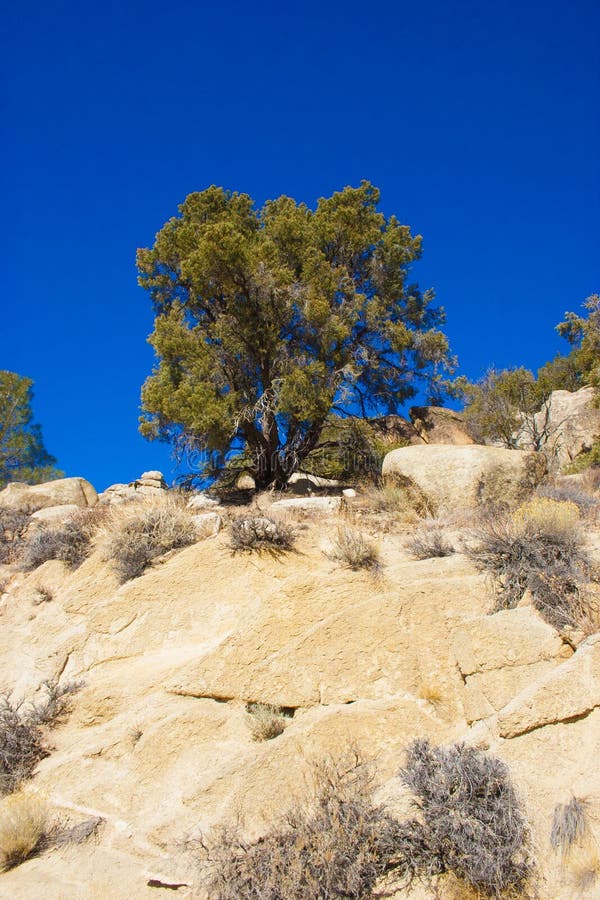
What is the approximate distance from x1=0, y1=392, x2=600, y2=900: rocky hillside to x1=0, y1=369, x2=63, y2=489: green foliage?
12929 mm

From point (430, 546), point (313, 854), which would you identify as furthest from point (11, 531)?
point (313, 854)

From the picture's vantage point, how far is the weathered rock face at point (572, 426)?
56.0 feet

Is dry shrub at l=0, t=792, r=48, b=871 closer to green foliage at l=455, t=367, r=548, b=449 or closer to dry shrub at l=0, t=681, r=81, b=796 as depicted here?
dry shrub at l=0, t=681, r=81, b=796

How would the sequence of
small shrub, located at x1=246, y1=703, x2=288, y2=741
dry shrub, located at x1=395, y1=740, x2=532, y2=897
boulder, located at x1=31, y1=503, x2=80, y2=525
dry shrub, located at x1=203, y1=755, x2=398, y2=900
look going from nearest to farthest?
dry shrub, located at x1=395, y1=740, x2=532, y2=897 → dry shrub, located at x1=203, y1=755, x2=398, y2=900 → small shrub, located at x1=246, y1=703, x2=288, y2=741 → boulder, located at x1=31, y1=503, x2=80, y2=525

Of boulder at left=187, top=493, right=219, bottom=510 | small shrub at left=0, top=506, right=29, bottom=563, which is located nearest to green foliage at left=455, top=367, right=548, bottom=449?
boulder at left=187, top=493, right=219, bottom=510

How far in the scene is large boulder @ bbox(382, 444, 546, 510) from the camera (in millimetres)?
9234

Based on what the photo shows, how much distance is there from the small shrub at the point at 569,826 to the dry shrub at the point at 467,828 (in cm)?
18

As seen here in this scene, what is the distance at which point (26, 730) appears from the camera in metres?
5.87

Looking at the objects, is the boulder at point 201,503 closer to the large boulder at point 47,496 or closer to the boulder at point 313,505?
the boulder at point 313,505

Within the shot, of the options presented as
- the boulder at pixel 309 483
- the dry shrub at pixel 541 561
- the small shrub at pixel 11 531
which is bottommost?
the dry shrub at pixel 541 561

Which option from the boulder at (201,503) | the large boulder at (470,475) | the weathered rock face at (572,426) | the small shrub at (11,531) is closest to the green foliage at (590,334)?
the weathered rock face at (572,426)

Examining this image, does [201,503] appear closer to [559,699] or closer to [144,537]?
[144,537]

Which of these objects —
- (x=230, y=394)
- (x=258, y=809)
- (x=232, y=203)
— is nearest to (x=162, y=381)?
(x=230, y=394)

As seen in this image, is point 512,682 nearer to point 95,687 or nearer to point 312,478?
point 95,687
